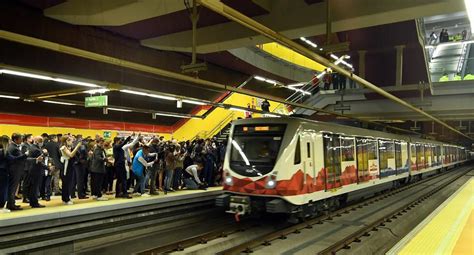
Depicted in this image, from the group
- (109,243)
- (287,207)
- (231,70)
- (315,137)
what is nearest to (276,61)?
(231,70)

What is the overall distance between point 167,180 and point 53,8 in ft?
18.8

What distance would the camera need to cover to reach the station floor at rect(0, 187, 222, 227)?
753 cm

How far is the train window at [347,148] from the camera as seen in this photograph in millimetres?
11678

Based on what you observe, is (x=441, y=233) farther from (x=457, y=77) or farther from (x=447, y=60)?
(x=447, y=60)

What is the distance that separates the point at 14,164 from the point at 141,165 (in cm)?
346

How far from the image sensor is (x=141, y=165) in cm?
1120

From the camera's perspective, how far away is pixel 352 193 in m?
12.6

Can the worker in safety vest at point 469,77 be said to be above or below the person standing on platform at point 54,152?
above

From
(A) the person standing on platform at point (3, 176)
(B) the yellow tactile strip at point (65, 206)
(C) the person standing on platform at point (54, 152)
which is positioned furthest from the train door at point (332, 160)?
(A) the person standing on platform at point (3, 176)

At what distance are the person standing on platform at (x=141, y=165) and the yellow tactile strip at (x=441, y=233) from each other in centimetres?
701

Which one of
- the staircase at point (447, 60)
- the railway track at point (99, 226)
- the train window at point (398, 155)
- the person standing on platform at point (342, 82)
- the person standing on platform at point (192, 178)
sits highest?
the staircase at point (447, 60)

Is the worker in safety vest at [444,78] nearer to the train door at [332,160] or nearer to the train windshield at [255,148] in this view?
the train door at [332,160]

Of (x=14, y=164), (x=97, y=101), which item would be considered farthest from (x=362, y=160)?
(x=14, y=164)

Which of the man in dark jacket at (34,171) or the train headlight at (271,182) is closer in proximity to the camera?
the man in dark jacket at (34,171)
